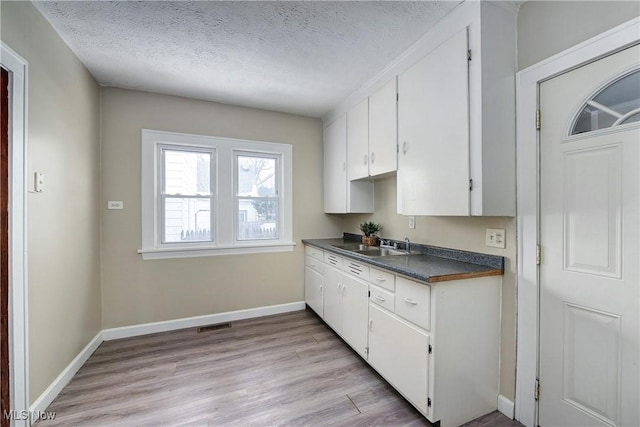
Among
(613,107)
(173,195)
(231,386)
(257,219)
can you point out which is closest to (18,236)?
(173,195)

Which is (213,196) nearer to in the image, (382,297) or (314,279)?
(314,279)

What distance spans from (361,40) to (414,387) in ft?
7.84

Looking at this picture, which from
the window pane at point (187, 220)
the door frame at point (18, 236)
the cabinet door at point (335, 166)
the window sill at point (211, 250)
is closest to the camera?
the door frame at point (18, 236)

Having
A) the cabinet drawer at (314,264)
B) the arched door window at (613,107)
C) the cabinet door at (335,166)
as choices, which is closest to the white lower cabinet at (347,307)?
the cabinet drawer at (314,264)

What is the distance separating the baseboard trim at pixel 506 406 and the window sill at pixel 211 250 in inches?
96.0

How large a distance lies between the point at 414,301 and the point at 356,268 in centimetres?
71

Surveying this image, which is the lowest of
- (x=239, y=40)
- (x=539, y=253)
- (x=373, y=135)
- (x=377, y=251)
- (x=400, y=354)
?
(x=400, y=354)

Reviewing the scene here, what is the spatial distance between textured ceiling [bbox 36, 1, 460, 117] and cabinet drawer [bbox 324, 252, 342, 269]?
1.72m

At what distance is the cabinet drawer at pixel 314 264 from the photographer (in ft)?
9.89

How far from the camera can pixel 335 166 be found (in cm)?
329

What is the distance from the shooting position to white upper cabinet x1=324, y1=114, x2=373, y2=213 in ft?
9.96

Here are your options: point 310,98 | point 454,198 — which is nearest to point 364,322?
point 454,198

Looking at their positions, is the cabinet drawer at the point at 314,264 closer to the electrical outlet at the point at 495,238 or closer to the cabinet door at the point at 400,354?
the cabinet door at the point at 400,354

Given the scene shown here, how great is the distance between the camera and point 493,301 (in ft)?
5.65
